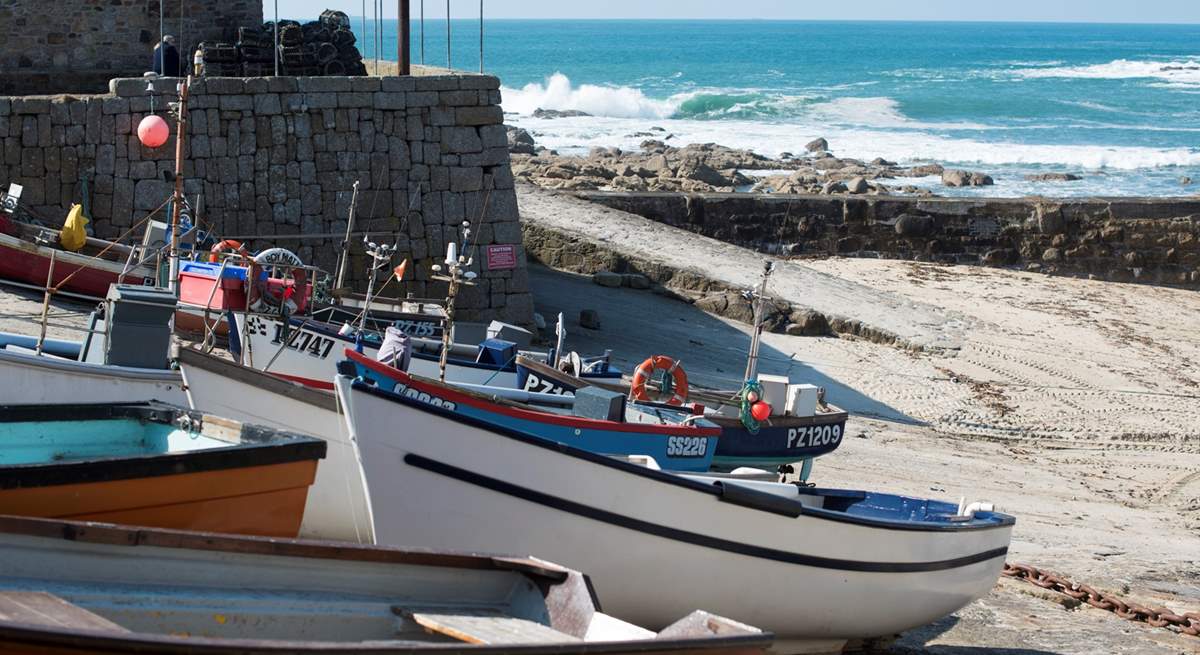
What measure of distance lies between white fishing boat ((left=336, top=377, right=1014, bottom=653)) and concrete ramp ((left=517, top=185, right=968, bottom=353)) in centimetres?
962

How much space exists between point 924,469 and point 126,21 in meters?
9.44

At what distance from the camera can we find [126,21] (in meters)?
15.5

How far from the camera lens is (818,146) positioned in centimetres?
4241

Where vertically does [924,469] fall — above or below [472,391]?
below

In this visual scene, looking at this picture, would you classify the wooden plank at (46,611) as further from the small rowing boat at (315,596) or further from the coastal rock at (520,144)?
the coastal rock at (520,144)

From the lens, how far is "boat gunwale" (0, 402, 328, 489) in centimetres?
581

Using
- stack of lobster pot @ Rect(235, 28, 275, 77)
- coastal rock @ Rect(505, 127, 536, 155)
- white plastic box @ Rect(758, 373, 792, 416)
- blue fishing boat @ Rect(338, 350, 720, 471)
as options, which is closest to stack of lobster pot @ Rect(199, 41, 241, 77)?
stack of lobster pot @ Rect(235, 28, 275, 77)

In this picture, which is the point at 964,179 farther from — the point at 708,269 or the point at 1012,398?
the point at 1012,398

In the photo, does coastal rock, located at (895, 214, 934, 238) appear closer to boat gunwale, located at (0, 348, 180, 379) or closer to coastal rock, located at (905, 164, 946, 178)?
coastal rock, located at (905, 164, 946, 178)

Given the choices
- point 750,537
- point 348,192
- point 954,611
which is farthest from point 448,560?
point 348,192

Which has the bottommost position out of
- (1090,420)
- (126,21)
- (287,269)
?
(1090,420)

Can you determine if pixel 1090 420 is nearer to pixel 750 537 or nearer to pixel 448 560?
pixel 750 537

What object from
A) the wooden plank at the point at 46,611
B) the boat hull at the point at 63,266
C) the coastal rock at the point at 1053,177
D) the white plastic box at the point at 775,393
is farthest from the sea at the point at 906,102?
the wooden plank at the point at 46,611

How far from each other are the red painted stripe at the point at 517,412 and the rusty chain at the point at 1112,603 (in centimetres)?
226
